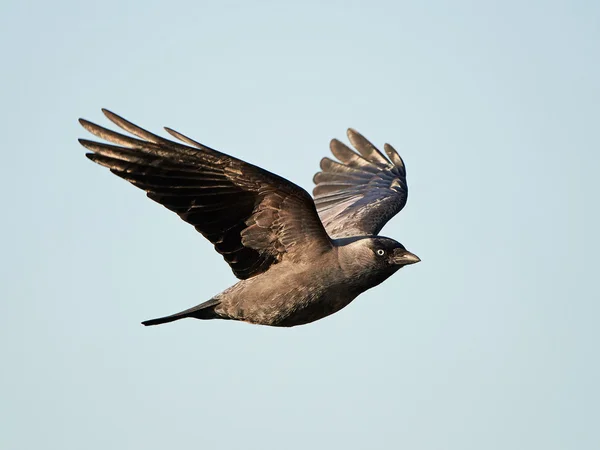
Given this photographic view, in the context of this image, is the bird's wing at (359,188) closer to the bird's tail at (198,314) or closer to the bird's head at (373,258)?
the bird's head at (373,258)

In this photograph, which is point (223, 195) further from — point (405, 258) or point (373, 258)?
point (405, 258)

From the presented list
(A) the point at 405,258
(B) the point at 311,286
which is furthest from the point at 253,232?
(A) the point at 405,258

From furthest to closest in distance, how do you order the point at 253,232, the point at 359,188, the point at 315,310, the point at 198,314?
the point at 359,188
the point at 198,314
the point at 315,310
the point at 253,232

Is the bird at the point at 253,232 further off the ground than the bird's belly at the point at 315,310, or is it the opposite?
the bird at the point at 253,232

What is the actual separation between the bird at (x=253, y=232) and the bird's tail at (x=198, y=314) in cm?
1

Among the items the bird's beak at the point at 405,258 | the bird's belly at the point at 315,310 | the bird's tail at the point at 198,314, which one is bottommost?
the bird's belly at the point at 315,310

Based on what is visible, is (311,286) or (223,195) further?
(311,286)

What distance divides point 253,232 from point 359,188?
4990 mm

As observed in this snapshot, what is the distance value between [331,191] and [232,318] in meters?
4.69

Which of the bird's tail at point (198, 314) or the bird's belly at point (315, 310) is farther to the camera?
the bird's tail at point (198, 314)

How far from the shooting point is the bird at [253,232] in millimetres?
11617

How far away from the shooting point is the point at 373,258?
504 inches

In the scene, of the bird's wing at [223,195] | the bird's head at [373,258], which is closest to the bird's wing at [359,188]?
the bird's head at [373,258]

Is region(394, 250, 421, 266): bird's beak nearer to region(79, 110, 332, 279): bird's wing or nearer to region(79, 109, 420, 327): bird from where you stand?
region(79, 109, 420, 327): bird
